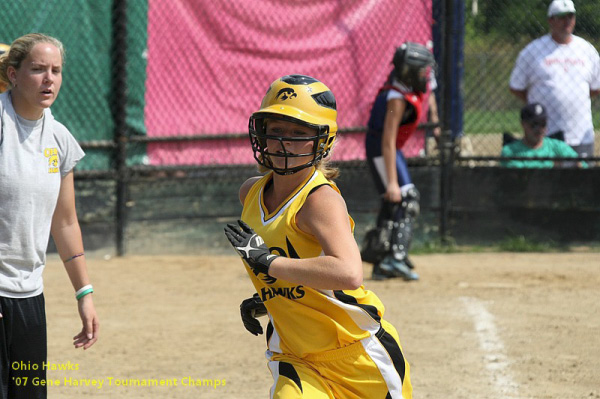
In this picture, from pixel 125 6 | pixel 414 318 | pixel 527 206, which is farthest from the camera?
pixel 527 206

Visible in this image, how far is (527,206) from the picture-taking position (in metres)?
10.0

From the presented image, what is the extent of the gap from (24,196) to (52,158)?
8.0 inches

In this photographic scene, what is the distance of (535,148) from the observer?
10.0m

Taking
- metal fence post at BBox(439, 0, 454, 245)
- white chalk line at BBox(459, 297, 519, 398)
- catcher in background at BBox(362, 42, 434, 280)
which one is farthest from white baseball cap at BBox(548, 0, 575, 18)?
white chalk line at BBox(459, 297, 519, 398)

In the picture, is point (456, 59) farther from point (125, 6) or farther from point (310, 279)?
point (310, 279)

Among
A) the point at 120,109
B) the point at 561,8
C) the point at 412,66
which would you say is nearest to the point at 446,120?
the point at 561,8

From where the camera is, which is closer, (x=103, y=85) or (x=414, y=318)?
A: (x=414, y=318)

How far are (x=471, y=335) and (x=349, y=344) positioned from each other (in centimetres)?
305

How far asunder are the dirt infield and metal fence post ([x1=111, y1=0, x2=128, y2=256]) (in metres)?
0.46

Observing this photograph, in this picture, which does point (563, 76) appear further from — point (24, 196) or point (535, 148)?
point (24, 196)

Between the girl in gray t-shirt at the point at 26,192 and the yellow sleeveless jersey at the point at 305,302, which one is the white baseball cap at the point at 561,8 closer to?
the yellow sleeveless jersey at the point at 305,302

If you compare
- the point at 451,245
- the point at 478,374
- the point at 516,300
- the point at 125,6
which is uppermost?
the point at 125,6

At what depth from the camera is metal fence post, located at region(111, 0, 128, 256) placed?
30.6 feet

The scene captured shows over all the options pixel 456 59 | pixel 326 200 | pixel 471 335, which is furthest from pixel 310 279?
pixel 456 59
